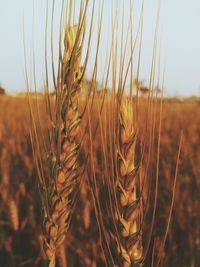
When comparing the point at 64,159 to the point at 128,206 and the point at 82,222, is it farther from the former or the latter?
the point at 82,222

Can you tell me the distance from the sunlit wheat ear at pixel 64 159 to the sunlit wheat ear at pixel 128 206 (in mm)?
142

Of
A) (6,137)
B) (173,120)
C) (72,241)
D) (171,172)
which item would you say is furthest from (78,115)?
(173,120)

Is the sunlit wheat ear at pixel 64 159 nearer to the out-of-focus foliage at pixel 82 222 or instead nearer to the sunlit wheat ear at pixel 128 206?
the sunlit wheat ear at pixel 128 206

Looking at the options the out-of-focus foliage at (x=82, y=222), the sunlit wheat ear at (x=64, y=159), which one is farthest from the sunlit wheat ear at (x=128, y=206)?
the out-of-focus foliage at (x=82, y=222)

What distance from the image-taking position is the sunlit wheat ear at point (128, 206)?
2.81 feet

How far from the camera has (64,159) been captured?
957mm

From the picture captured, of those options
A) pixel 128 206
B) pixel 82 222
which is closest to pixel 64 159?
pixel 128 206

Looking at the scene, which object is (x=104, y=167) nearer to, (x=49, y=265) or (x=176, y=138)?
(x=49, y=265)

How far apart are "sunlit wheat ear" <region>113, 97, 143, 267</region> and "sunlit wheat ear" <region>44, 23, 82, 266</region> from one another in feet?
0.47

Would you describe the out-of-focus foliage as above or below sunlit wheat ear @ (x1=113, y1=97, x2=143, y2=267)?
below

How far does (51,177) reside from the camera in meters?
0.96

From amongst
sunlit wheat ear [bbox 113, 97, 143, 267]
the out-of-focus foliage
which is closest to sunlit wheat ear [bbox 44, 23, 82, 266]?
sunlit wheat ear [bbox 113, 97, 143, 267]

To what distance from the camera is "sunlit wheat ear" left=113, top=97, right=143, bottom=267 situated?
86cm

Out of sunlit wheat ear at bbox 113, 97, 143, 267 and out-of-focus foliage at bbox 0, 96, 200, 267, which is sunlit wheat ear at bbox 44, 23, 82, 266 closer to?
sunlit wheat ear at bbox 113, 97, 143, 267
